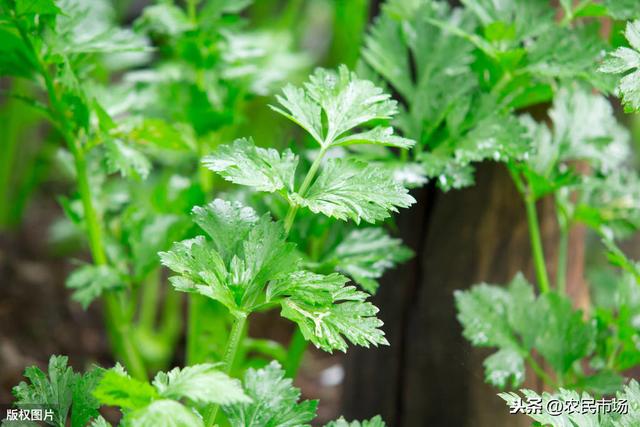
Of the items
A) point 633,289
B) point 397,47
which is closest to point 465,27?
point 397,47

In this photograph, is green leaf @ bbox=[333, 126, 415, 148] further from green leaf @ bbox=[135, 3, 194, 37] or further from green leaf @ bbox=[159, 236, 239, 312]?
green leaf @ bbox=[135, 3, 194, 37]

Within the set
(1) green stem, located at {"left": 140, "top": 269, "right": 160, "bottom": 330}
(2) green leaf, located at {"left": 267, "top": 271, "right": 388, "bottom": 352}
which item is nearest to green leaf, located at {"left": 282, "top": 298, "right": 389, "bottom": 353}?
(2) green leaf, located at {"left": 267, "top": 271, "right": 388, "bottom": 352}

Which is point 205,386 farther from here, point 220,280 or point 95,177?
point 95,177

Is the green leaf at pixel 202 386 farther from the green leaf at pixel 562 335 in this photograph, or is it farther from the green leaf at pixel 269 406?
the green leaf at pixel 562 335

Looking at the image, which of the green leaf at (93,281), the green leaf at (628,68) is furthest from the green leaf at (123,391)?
the green leaf at (628,68)

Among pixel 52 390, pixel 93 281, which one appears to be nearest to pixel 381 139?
pixel 52 390

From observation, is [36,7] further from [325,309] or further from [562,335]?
[562,335]
